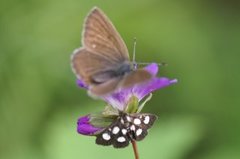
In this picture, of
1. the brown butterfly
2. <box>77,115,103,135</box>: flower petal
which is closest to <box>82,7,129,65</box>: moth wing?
the brown butterfly

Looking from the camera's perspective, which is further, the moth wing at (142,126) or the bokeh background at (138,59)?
the bokeh background at (138,59)

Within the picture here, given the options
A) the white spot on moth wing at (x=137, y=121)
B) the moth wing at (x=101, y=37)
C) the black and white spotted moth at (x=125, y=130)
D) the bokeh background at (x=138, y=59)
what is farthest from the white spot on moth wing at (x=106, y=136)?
the bokeh background at (x=138, y=59)

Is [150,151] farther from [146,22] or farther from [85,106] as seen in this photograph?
[146,22]

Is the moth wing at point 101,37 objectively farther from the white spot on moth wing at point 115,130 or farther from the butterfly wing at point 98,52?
the white spot on moth wing at point 115,130

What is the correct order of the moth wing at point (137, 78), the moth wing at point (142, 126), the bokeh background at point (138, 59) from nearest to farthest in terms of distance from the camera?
the moth wing at point (137, 78), the moth wing at point (142, 126), the bokeh background at point (138, 59)

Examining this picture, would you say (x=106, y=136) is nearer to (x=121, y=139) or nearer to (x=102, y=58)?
(x=121, y=139)

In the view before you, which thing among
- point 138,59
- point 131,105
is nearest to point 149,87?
point 131,105

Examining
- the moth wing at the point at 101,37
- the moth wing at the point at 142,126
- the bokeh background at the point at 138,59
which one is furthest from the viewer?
the bokeh background at the point at 138,59

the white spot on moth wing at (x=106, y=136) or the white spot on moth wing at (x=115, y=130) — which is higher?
the white spot on moth wing at (x=115, y=130)
